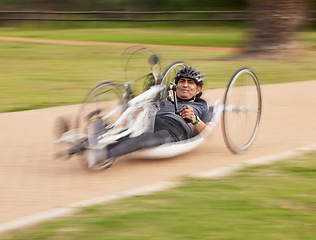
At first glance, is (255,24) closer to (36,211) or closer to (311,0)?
(36,211)

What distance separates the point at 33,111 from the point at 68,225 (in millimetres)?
5306

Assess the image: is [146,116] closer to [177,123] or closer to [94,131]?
[177,123]

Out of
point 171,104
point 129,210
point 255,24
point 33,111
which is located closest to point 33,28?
point 255,24

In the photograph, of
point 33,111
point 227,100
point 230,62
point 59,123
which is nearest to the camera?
point 59,123

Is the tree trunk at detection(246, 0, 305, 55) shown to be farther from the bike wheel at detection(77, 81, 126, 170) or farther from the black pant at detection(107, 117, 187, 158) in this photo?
the black pant at detection(107, 117, 187, 158)

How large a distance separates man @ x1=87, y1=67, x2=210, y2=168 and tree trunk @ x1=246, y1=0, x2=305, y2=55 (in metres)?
9.49

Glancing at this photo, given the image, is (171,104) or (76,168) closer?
(76,168)

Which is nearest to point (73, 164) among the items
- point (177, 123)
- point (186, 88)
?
point (177, 123)

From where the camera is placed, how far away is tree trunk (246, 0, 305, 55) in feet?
51.4

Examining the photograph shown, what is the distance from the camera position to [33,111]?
948 cm

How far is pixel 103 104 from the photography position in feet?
21.2

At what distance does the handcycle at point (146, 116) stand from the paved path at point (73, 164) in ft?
0.57

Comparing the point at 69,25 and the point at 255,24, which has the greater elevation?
the point at 69,25

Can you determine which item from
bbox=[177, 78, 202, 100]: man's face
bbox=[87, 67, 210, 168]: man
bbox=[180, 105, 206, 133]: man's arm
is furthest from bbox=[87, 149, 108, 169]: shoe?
bbox=[177, 78, 202, 100]: man's face
